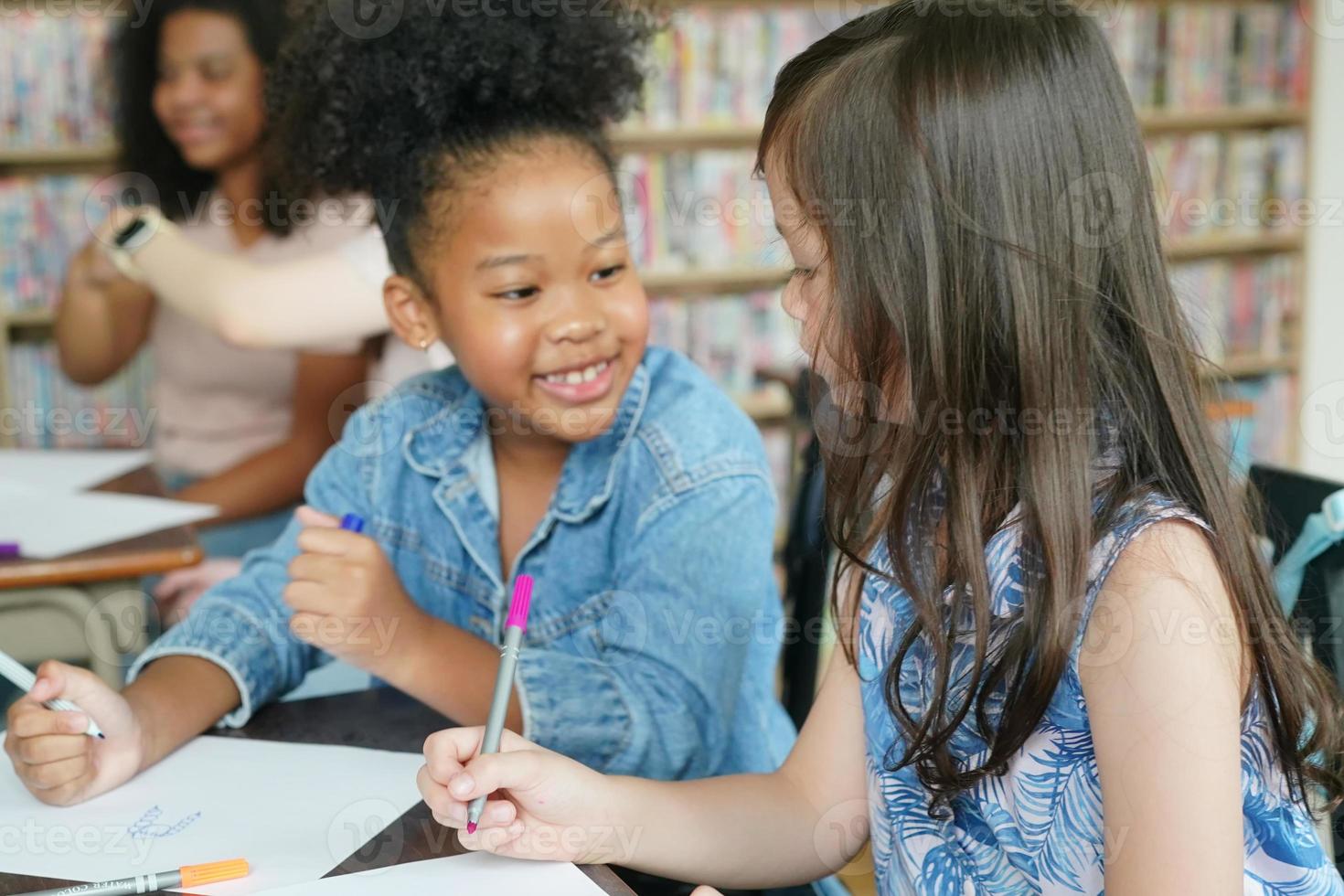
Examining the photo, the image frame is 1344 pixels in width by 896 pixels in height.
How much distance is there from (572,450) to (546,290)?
162mm

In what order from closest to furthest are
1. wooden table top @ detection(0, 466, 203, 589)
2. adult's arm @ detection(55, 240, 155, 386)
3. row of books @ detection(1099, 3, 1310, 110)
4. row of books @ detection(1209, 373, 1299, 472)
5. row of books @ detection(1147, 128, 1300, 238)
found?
wooden table top @ detection(0, 466, 203, 589), adult's arm @ detection(55, 240, 155, 386), row of books @ detection(1099, 3, 1310, 110), row of books @ detection(1147, 128, 1300, 238), row of books @ detection(1209, 373, 1299, 472)

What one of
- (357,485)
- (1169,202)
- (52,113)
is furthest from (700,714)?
(1169,202)

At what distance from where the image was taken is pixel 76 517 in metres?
1.53

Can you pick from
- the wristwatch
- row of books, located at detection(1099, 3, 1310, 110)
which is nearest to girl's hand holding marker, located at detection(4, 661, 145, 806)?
the wristwatch

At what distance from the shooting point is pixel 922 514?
0.83m

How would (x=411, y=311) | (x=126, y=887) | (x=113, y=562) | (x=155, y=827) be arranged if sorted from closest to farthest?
1. (x=126, y=887)
2. (x=155, y=827)
3. (x=411, y=311)
4. (x=113, y=562)

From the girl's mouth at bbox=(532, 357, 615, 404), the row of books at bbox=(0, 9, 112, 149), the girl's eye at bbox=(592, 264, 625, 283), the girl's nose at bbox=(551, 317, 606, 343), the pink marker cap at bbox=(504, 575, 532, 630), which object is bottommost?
the pink marker cap at bbox=(504, 575, 532, 630)

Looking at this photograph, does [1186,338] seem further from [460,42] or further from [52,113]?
[52,113]

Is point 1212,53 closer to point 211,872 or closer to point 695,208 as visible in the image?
point 695,208

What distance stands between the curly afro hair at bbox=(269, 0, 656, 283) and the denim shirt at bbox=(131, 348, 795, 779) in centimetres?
19

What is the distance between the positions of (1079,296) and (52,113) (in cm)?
261

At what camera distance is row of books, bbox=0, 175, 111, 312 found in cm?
277

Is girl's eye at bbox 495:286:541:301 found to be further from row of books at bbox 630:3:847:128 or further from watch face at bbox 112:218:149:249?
row of books at bbox 630:3:847:128

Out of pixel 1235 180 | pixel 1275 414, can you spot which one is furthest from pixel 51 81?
pixel 1275 414
